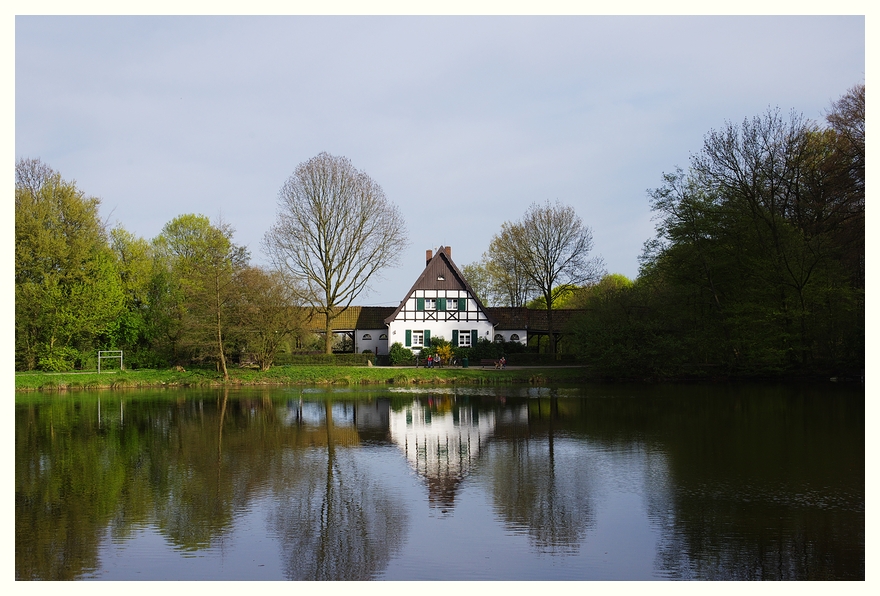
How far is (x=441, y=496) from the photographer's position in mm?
10820

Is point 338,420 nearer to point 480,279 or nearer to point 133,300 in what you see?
point 133,300

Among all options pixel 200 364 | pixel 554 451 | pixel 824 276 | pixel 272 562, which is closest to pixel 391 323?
pixel 200 364

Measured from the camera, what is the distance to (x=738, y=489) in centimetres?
1087

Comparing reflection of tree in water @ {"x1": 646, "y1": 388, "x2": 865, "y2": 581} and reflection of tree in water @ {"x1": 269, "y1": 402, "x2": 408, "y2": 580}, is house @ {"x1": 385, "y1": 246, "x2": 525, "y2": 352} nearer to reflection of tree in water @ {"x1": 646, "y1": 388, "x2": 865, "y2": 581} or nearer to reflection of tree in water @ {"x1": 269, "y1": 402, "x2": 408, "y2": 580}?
reflection of tree in water @ {"x1": 646, "y1": 388, "x2": 865, "y2": 581}

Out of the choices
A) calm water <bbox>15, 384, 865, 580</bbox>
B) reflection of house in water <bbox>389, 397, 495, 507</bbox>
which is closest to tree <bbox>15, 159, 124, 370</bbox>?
calm water <bbox>15, 384, 865, 580</bbox>

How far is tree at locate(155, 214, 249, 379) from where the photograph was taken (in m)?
32.5

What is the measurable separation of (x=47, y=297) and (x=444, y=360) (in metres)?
19.1

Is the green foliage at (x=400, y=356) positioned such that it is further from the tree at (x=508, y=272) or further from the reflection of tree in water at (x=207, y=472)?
the reflection of tree in water at (x=207, y=472)

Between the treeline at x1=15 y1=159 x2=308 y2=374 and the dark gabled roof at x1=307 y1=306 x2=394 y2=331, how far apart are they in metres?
8.82

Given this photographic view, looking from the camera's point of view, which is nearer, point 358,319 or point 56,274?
point 56,274

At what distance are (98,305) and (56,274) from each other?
7.41ft

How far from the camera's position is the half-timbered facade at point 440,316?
42.5m

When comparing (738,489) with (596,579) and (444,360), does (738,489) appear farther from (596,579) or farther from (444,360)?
(444,360)

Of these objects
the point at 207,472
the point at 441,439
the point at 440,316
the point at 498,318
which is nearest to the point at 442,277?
the point at 440,316
